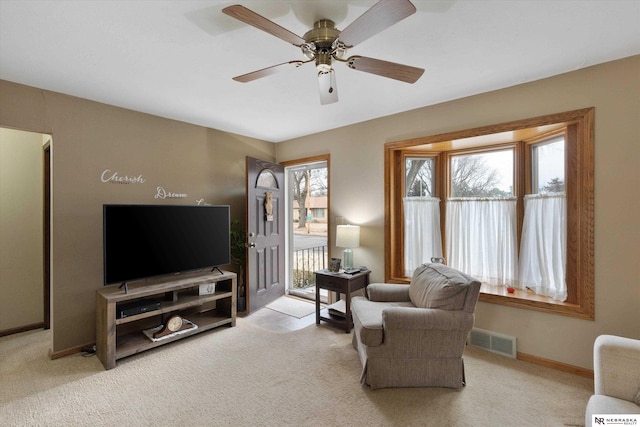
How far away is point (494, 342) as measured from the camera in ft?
9.09

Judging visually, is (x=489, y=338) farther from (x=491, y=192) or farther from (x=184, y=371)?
(x=184, y=371)

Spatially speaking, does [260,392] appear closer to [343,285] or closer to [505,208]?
[343,285]

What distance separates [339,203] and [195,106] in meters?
2.14

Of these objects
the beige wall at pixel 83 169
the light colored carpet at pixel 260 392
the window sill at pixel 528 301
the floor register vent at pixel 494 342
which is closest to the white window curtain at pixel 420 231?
the window sill at pixel 528 301

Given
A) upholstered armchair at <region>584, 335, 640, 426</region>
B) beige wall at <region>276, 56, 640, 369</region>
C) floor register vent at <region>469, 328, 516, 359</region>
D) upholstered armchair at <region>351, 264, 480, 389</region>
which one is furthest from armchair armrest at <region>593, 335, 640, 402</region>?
floor register vent at <region>469, 328, 516, 359</region>

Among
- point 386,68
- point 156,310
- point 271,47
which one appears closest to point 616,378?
point 386,68

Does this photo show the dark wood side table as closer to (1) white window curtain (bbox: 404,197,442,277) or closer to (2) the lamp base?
(2) the lamp base

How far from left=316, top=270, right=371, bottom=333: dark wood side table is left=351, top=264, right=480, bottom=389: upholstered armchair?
989mm

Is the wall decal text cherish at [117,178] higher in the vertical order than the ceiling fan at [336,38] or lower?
lower

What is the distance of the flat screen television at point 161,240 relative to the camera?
2.68 metres

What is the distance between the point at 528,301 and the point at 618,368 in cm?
111

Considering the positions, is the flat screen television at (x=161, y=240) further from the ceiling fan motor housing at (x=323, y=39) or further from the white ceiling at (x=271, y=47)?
the ceiling fan motor housing at (x=323, y=39)

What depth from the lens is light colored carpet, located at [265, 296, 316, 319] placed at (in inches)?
152

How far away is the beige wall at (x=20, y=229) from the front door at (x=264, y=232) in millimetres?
2487
